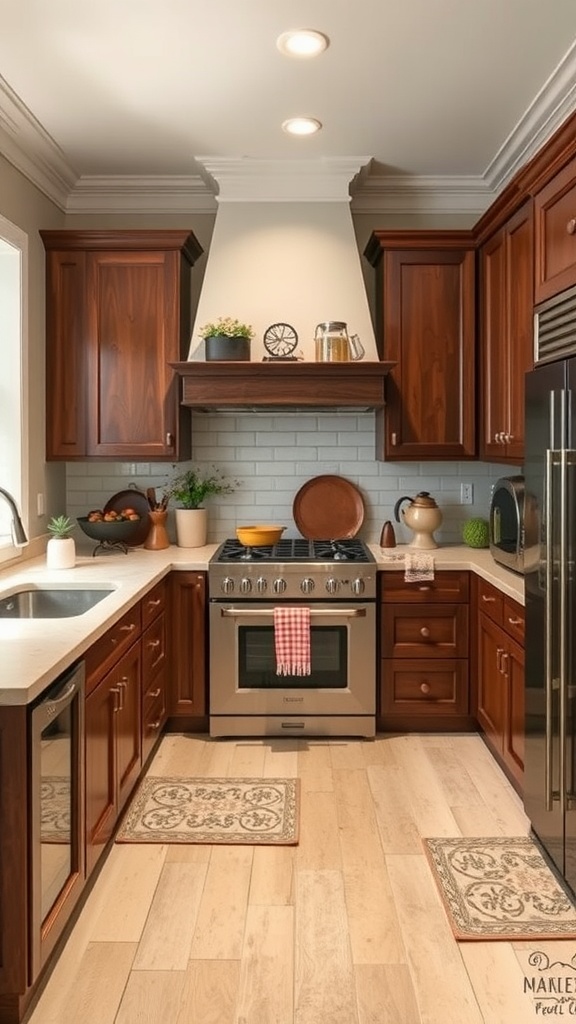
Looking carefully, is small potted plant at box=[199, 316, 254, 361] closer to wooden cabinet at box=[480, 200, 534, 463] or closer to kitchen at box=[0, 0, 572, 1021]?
kitchen at box=[0, 0, 572, 1021]

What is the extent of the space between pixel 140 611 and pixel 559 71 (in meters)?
2.63

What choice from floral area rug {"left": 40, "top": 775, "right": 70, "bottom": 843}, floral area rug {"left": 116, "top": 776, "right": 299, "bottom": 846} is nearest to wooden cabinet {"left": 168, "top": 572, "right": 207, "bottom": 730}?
floral area rug {"left": 116, "top": 776, "right": 299, "bottom": 846}

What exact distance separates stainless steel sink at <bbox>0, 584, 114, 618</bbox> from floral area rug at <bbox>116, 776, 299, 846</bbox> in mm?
799

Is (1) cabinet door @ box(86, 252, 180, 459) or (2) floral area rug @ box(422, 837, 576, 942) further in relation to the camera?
(1) cabinet door @ box(86, 252, 180, 459)

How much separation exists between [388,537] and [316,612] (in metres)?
0.70

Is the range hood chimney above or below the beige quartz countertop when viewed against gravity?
above

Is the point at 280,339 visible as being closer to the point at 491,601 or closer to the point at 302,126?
the point at 302,126

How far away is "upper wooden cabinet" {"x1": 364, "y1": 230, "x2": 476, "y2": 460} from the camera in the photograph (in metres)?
4.26

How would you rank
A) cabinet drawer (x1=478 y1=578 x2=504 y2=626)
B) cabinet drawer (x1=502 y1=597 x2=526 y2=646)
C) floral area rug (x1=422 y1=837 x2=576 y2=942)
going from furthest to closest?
cabinet drawer (x1=478 y1=578 x2=504 y2=626)
cabinet drawer (x1=502 y1=597 x2=526 y2=646)
floral area rug (x1=422 y1=837 x2=576 y2=942)

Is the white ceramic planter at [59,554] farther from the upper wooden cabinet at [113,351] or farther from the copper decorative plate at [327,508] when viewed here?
the copper decorative plate at [327,508]

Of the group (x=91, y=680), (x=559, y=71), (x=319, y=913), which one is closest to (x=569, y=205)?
(x=559, y=71)

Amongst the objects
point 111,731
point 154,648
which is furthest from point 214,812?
point 154,648

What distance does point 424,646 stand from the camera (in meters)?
4.07

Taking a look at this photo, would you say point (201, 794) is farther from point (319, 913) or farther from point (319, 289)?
point (319, 289)
